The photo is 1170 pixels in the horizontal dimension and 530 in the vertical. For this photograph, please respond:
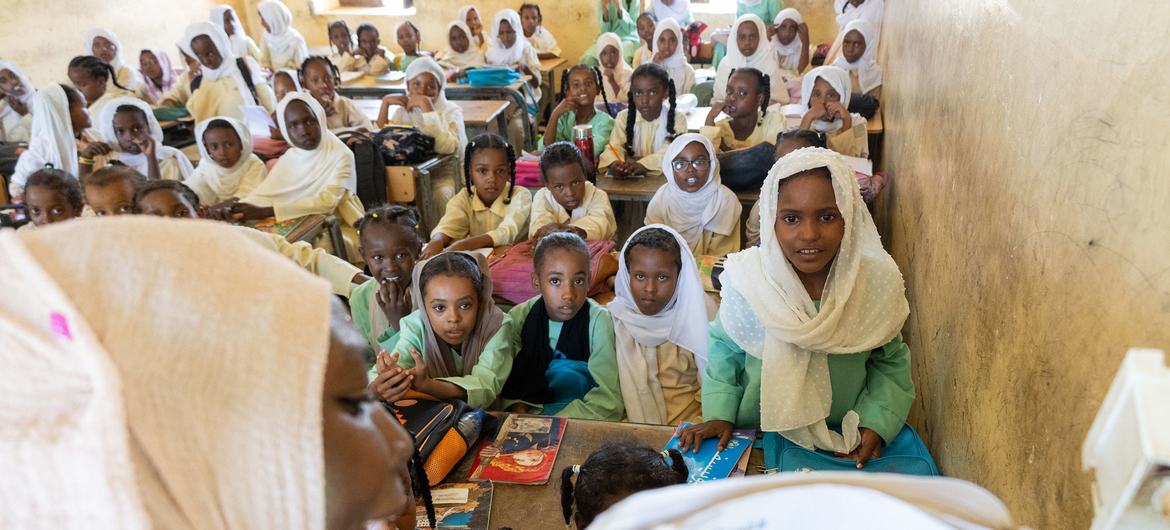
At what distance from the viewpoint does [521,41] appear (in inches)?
297

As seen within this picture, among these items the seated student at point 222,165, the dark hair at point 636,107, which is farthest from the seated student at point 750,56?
the seated student at point 222,165

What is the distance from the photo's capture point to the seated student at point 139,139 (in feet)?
13.4

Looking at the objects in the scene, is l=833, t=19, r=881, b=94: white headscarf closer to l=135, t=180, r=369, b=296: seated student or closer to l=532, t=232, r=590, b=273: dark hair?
l=532, t=232, r=590, b=273: dark hair

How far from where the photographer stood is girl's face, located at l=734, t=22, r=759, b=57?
5797 millimetres

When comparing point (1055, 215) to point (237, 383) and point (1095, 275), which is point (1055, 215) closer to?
point (1095, 275)

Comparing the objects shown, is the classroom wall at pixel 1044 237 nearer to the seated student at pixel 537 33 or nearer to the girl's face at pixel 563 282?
the girl's face at pixel 563 282

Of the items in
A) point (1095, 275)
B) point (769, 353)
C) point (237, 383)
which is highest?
point (237, 383)

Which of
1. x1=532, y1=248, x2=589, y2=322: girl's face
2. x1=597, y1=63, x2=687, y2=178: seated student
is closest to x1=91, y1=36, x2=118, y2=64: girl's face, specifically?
x1=597, y1=63, x2=687, y2=178: seated student

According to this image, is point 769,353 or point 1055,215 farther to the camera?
point 769,353

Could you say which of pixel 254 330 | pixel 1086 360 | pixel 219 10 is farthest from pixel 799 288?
pixel 219 10

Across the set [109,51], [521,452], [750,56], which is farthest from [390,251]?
[109,51]

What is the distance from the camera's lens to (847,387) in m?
1.65

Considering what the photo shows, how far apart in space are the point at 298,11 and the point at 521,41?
345 centimetres

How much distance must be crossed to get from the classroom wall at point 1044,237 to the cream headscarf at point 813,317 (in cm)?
23
